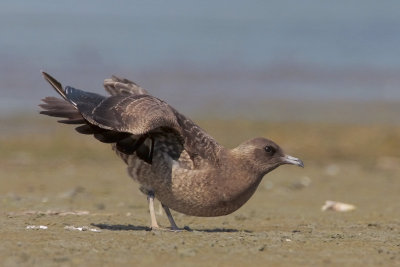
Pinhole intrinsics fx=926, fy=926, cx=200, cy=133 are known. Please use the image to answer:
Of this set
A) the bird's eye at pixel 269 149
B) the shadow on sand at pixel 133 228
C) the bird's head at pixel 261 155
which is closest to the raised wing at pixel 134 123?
the bird's head at pixel 261 155

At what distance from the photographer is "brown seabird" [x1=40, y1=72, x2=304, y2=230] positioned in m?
7.75

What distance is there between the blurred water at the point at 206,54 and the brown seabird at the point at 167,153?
38.9 ft

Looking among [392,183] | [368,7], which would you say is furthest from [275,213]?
[368,7]

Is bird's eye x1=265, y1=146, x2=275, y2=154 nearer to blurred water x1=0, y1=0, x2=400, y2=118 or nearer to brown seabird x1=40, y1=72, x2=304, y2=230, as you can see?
brown seabird x1=40, y1=72, x2=304, y2=230

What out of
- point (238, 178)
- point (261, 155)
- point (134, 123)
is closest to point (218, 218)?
point (261, 155)

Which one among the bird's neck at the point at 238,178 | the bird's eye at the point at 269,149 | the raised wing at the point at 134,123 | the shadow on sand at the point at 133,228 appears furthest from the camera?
the bird's eye at the point at 269,149

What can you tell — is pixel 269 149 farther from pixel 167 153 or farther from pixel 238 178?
pixel 167 153

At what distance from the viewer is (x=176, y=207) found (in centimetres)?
796

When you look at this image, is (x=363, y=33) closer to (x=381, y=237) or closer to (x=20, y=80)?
(x=20, y=80)

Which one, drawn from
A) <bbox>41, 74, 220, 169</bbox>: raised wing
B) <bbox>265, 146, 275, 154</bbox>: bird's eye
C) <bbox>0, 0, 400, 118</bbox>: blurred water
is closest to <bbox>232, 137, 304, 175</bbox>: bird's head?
<bbox>265, 146, 275, 154</bbox>: bird's eye

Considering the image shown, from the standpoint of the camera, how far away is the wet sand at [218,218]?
6.40 m

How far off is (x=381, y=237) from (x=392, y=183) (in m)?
4.98

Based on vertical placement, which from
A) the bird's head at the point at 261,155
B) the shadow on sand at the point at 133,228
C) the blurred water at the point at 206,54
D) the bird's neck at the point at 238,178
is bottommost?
the shadow on sand at the point at 133,228

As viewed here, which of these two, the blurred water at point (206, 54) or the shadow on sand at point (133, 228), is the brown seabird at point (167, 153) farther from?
the blurred water at point (206, 54)
